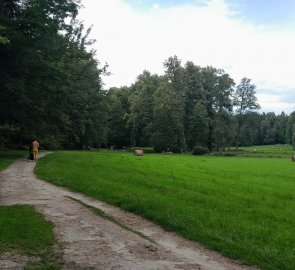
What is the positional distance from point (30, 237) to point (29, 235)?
15 centimetres

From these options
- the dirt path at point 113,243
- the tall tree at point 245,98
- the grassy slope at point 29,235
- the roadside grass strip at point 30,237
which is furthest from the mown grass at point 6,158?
the tall tree at point 245,98

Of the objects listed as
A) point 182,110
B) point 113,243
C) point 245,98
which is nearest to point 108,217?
point 113,243

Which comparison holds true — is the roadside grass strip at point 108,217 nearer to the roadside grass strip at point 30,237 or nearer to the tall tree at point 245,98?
the roadside grass strip at point 30,237

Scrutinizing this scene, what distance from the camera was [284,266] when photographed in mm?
7391

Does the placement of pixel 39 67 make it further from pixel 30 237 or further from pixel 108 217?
pixel 30 237

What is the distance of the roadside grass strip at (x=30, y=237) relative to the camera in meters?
7.19

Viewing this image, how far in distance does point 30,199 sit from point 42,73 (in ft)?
64.8

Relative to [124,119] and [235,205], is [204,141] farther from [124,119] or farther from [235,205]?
[235,205]

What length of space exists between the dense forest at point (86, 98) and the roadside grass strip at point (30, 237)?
5.78 m

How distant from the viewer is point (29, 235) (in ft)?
28.7

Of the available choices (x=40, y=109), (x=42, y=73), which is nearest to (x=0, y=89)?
(x=42, y=73)

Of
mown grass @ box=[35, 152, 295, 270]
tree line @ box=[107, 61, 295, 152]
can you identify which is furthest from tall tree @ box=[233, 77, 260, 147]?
mown grass @ box=[35, 152, 295, 270]

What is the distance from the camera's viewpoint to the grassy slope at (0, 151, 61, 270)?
288 inches

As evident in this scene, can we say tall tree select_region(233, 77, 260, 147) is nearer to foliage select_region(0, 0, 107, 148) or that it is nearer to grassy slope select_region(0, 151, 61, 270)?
foliage select_region(0, 0, 107, 148)
